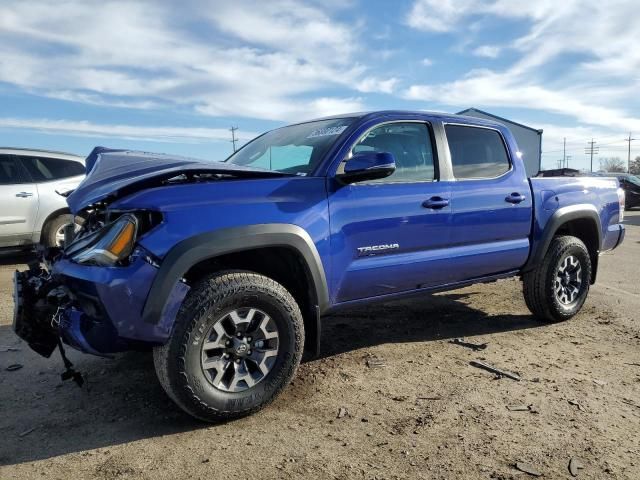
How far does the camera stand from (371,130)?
3.71m

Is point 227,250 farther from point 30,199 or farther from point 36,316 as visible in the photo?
point 30,199

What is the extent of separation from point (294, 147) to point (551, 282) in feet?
8.62

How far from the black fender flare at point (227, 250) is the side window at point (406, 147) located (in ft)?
3.17

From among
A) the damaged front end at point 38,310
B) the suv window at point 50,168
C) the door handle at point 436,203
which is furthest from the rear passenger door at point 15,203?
the door handle at point 436,203

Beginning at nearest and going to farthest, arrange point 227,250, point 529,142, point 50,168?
point 227,250
point 50,168
point 529,142

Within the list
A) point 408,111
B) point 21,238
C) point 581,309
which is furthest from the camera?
point 21,238

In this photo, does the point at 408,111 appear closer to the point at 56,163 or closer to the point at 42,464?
the point at 42,464

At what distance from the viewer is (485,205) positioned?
411 centimetres

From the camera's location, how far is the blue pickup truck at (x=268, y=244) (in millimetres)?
2672

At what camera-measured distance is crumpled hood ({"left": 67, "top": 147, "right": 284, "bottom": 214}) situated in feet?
9.33

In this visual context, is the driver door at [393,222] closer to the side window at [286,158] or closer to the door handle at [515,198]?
the side window at [286,158]

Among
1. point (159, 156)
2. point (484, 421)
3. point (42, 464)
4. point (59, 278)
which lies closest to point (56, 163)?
point (159, 156)

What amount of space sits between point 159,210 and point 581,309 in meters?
4.52

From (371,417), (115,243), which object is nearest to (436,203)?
(371,417)
